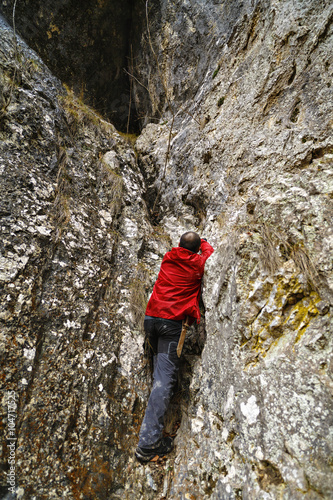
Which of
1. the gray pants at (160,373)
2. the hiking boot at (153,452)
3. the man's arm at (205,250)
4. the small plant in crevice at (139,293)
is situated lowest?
the hiking boot at (153,452)

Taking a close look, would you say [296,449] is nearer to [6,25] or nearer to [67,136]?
[67,136]

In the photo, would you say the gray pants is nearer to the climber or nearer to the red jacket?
the climber

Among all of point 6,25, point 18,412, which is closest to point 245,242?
point 18,412

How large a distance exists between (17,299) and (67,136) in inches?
143

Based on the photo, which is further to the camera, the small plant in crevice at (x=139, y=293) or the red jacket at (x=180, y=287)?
the small plant in crevice at (x=139, y=293)

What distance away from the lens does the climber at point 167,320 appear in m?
3.25

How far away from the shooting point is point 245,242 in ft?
10.2

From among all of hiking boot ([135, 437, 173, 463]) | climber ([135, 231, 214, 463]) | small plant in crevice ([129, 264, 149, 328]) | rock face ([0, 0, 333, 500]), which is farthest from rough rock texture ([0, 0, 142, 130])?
hiking boot ([135, 437, 173, 463])

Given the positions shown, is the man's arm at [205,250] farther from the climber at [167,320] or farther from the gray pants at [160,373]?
the gray pants at [160,373]

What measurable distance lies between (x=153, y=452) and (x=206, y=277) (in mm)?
2193

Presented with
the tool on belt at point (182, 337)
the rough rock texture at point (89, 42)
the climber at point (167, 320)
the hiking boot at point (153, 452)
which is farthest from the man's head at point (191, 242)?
the rough rock texture at point (89, 42)

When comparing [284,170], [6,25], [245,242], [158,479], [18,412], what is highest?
[6,25]

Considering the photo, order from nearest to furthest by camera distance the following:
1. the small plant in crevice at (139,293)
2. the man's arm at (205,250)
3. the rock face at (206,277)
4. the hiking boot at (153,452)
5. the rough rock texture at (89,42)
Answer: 1. the rock face at (206,277)
2. the hiking boot at (153,452)
3. the man's arm at (205,250)
4. the small plant in crevice at (139,293)
5. the rough rock texture at (89,42)

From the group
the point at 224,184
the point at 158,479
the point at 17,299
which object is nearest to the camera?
the point at 158,479
